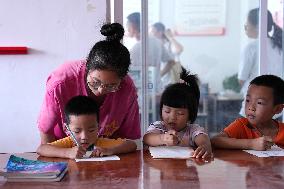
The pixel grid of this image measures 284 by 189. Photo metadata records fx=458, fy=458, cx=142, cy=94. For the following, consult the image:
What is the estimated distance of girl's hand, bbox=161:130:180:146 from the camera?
1691 millimetres

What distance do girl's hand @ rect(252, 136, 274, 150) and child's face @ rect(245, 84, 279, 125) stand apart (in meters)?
0.14

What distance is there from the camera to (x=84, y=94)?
1759mm

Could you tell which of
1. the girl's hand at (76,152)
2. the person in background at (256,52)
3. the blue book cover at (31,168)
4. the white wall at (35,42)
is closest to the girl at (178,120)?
the girl's hand at (76,152)

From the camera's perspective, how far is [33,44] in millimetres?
2660

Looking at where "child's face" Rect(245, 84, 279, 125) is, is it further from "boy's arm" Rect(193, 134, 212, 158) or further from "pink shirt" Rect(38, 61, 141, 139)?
"pink shirt" Rect(38, 61, 141, 139)

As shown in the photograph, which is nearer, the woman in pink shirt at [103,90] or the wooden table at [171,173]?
the wooden table at [171,173]

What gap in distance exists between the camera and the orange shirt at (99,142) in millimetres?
1652

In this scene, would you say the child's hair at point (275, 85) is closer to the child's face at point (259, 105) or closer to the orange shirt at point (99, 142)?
the child's face at point (259, 105)

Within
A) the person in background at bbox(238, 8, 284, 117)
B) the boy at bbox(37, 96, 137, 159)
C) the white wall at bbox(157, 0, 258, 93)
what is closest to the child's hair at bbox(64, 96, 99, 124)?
the boy at bbox(37, 96, 137, 159)

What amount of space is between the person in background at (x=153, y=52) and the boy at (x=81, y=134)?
5.25 ft

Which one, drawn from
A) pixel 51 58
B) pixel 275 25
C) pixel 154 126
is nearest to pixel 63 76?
pixel 154 126

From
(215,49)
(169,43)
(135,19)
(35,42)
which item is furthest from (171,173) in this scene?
(215,49)

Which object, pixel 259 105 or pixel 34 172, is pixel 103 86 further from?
pixel 259 105

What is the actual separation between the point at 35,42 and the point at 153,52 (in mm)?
1453
